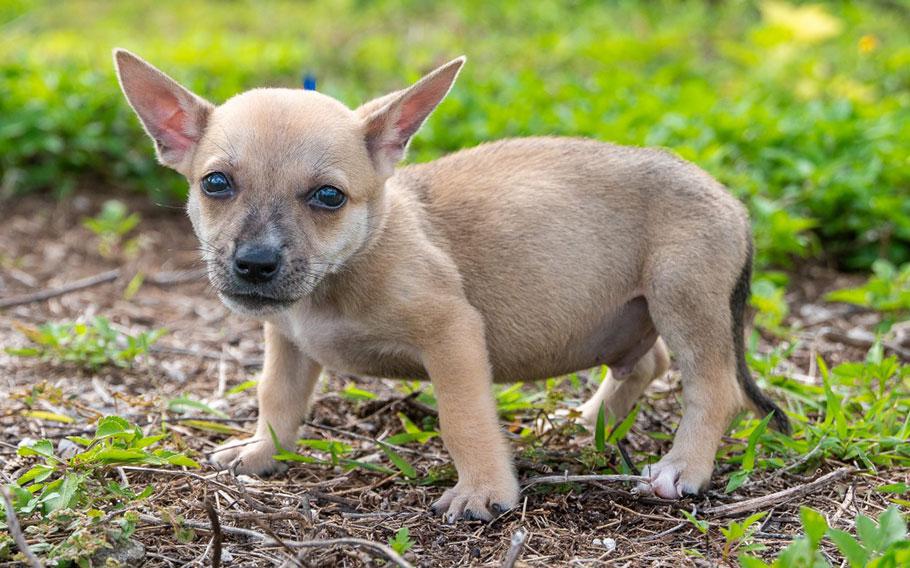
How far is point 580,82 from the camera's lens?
441 inches

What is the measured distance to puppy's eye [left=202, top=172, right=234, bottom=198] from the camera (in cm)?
466

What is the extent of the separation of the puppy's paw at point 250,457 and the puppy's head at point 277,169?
0.96m

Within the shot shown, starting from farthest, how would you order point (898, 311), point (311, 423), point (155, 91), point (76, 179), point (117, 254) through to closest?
point (76, 179)
point (117, 254)
point (898, 311)
point (311, 423)
point (155, 91)

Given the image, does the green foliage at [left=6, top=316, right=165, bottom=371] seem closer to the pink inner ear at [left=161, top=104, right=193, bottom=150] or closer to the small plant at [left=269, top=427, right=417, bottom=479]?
the small plant at [left=269, top=427, right=417, bottom=479]

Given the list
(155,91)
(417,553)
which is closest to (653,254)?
(417,553)

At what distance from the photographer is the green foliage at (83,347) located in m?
6.28

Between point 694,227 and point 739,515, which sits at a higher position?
point 694,227

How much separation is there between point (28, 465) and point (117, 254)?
411cm

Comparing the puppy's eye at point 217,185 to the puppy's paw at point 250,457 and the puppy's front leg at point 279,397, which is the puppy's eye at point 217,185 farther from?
the puppy's paw at point 250,457

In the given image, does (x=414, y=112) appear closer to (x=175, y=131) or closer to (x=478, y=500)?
(x=175, y=131)

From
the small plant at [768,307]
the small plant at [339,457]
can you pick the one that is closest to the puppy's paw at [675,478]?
the small plant at [339,457]

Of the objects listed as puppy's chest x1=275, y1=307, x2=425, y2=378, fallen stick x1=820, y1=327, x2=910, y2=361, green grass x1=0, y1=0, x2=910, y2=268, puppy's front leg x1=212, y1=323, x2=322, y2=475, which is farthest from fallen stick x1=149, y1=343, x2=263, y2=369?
fallen stick x1=820, y1=327, x2=910, y2=361

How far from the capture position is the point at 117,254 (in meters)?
8.76

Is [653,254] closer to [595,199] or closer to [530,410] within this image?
[595,199]
